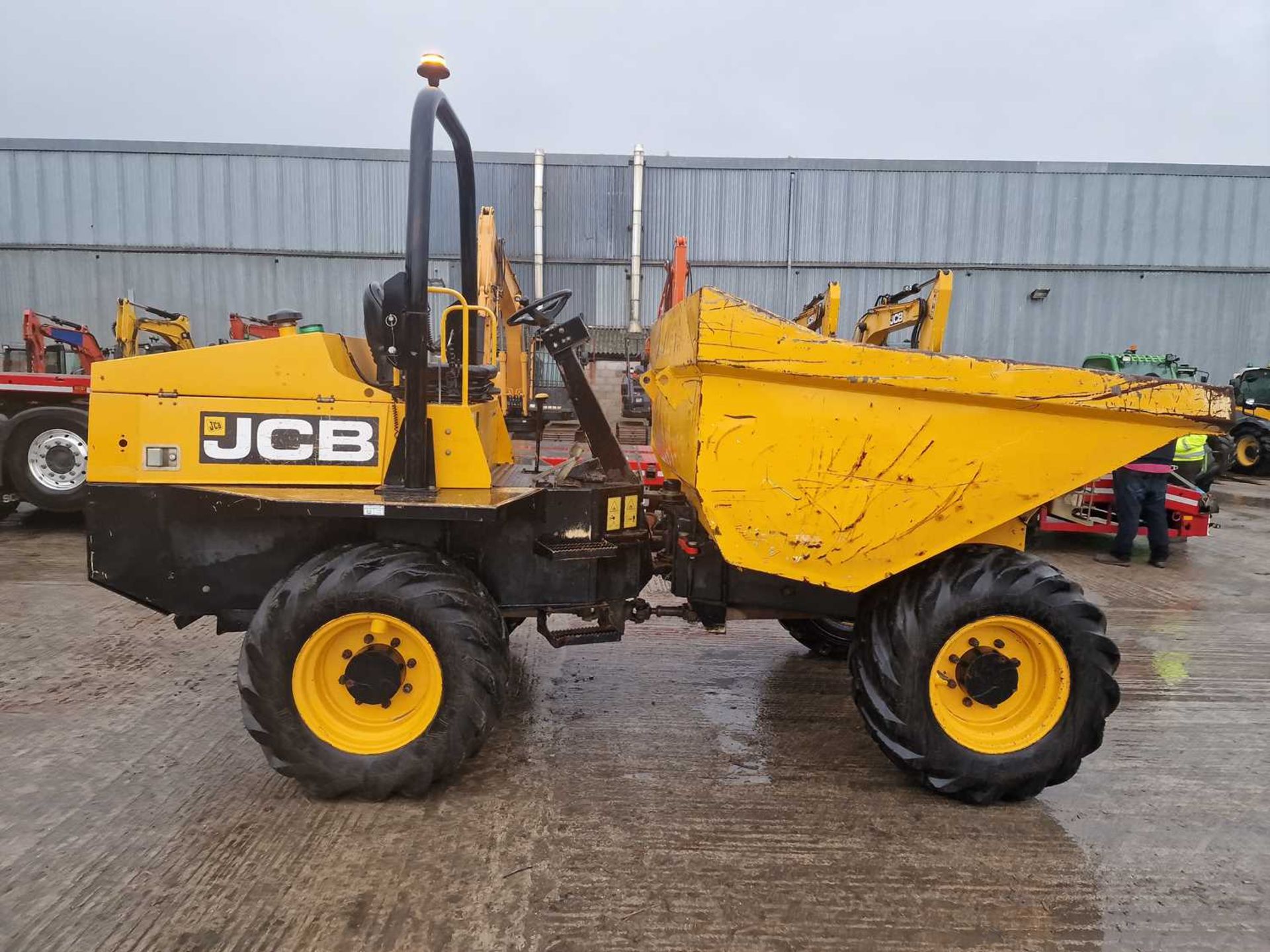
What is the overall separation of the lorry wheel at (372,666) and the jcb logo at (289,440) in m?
0.40

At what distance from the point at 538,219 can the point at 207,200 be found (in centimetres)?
761

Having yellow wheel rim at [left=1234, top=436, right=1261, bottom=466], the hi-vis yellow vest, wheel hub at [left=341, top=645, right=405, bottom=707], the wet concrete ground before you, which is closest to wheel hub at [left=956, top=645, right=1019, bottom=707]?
the wet concrete ground

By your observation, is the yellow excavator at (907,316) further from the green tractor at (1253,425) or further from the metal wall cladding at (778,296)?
the green tractor at (1253,425)

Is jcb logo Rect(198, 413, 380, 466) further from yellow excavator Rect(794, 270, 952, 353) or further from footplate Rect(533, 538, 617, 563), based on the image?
yellow excavator Rect(794, 270, 952, 353)

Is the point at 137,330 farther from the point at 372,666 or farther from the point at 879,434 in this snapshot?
the point at 879,434

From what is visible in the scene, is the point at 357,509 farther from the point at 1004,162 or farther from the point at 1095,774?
the point at 1004,162

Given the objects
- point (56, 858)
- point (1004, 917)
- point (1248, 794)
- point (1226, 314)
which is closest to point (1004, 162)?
point (1226, 314)

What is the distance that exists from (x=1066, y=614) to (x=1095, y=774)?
870mm

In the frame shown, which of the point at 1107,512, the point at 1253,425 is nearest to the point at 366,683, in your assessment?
the point at 1107,512

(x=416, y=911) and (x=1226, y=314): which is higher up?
(x=1226, y=314)

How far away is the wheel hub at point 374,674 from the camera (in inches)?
111

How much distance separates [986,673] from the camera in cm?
292

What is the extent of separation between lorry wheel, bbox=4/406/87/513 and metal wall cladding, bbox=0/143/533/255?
10.6 meters

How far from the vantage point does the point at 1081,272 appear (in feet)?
59.3
